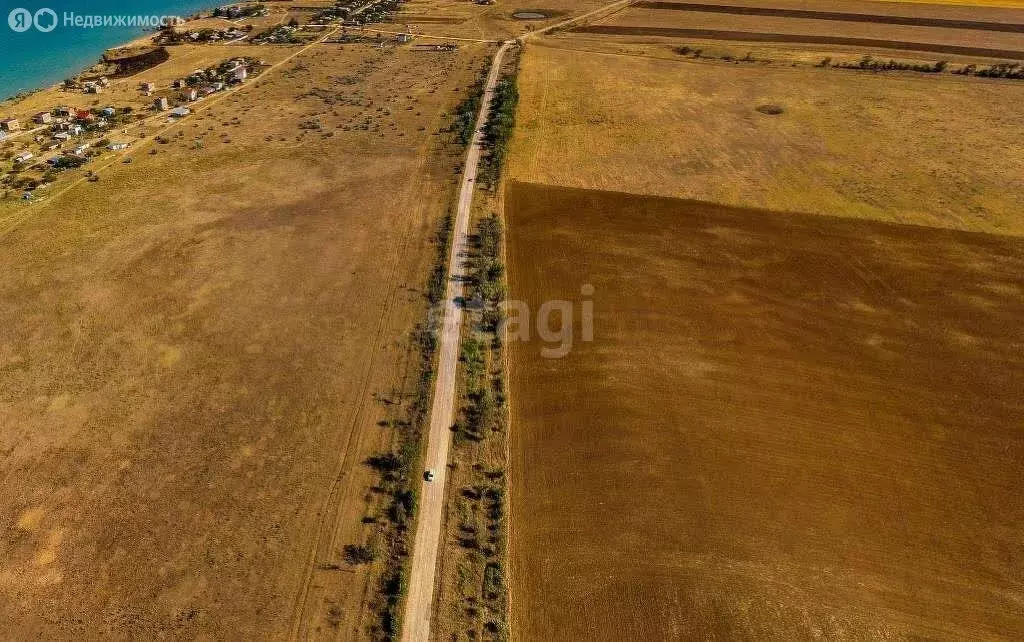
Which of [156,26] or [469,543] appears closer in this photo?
[469,543]

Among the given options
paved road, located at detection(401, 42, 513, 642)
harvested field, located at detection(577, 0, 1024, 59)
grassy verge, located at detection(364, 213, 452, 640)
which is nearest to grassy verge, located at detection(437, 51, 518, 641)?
paved road, located at detection(401, 42, 513, 642)

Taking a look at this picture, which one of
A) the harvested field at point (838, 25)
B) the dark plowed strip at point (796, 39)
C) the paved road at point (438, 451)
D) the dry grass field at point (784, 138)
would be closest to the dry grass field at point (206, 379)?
the paved road at point (438, 451)

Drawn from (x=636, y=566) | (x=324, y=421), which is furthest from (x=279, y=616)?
(x=636, y=566)

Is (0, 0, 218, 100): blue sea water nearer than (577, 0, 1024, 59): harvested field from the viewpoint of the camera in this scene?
Yes

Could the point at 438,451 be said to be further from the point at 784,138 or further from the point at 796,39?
the point at 796,39

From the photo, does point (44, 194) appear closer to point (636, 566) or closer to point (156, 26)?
point (636, 566)

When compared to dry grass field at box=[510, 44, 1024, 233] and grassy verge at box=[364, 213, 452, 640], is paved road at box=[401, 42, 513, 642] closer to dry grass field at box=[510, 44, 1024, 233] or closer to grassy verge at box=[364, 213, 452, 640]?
grassy verge at box=[364, 213, 452, 640]
